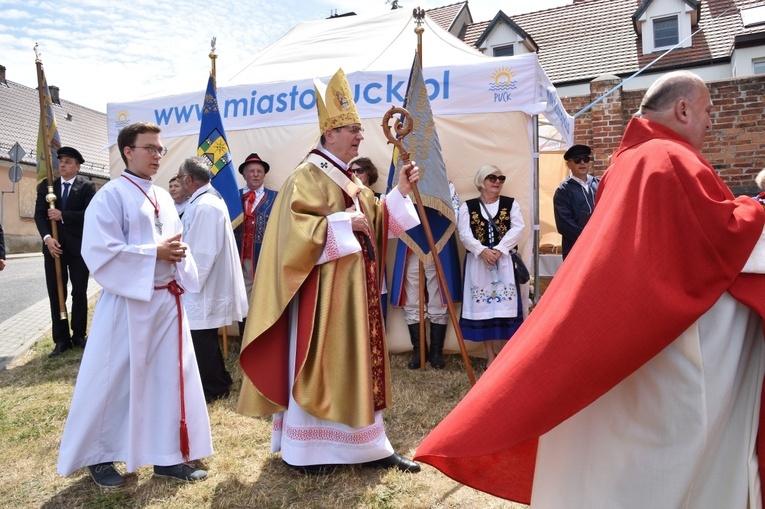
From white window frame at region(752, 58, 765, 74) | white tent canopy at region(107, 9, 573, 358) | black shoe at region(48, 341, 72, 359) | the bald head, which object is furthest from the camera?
white window frame at region(752, 58, 765, 74)

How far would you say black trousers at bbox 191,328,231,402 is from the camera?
4.57 meters

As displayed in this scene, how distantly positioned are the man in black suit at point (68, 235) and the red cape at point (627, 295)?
5.52 m

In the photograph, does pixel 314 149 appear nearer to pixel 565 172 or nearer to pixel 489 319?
pixel 489 319

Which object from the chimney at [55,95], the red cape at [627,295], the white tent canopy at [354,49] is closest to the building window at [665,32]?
the white tent canopy at [354,49]

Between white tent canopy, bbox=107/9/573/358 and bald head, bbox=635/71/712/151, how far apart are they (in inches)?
138

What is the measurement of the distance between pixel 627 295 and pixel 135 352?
242 cm

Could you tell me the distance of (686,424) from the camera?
169cm

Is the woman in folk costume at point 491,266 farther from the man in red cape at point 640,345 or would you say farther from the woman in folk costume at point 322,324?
the man in red cape at point 640,345

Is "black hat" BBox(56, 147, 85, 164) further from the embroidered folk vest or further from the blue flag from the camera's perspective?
the embroidered folk vest

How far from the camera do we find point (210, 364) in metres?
4.59

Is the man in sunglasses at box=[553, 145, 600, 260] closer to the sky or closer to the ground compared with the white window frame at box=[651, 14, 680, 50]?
closer to the ground

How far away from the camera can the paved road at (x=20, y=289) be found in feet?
30.3

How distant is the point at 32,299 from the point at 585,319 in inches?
420

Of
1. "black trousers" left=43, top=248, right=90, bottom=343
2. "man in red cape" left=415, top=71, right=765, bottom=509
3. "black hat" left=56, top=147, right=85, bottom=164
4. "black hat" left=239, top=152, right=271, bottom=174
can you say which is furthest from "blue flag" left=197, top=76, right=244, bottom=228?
"man in red cape" left=415, top=71, right=765, bottom=509
